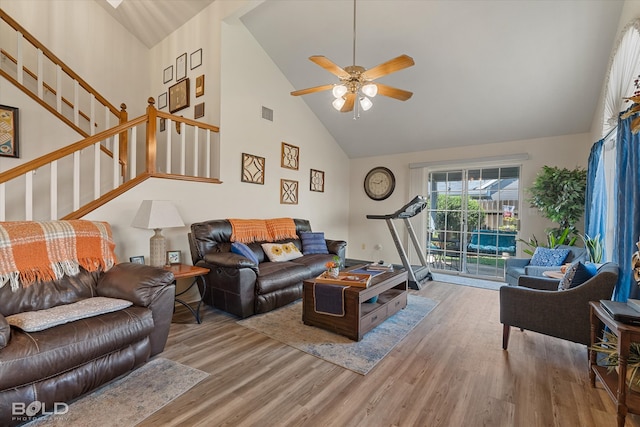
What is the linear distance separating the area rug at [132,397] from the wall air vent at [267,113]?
3.80 m

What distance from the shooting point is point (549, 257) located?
376cm

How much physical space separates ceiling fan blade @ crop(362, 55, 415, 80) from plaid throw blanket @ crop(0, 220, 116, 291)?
9.20ft

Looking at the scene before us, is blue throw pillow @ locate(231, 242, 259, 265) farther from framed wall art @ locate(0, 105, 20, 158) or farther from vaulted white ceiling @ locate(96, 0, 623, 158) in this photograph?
vaulted white ceiling @ locate(96, 0, 623, 158)

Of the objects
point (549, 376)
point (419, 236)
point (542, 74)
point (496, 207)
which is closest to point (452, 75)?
point (542, 74)

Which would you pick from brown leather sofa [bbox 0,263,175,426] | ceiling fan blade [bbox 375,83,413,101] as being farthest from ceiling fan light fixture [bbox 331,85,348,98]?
brown leather sofa [bbox 0,263,175,426]

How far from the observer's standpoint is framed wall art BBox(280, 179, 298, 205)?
520 centimetres

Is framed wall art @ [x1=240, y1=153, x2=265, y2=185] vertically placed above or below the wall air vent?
below

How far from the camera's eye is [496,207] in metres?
5.12

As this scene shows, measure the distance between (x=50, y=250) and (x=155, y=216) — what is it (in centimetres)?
85

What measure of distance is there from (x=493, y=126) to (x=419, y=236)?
7.66ft

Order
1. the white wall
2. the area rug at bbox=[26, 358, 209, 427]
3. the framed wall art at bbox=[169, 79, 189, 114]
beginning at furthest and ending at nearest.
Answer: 1. the framed wall art at bbox=[169, 79, 189, 114]
2. the white wall
3. the area rug at bbox=[26, 358, 209, 427]

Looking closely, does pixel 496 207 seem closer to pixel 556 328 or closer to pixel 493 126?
pixel 493 126

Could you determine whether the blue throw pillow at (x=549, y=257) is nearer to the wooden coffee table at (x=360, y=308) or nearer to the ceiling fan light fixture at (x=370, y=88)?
the wooden coffee table at (x=360, y=308)

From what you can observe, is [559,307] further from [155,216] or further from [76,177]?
[76,177]
